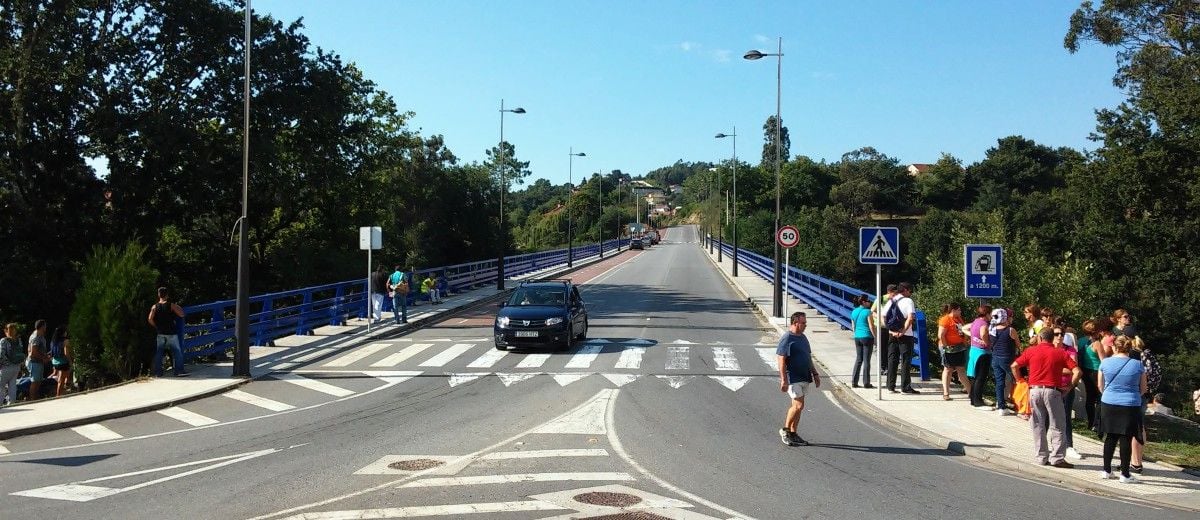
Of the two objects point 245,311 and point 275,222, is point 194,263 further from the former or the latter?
point 245,311

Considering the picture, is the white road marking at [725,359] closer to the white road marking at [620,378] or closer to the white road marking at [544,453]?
the white road marking at [620,378]

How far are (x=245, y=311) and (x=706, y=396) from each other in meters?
8.55

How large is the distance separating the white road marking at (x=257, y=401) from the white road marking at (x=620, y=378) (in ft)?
17.4

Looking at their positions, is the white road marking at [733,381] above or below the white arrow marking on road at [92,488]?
below

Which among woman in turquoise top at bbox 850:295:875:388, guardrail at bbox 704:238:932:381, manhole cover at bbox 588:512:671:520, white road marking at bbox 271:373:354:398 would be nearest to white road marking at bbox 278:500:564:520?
manhole cover at bbox 588:512:671:520

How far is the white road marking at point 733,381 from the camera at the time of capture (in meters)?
14.9

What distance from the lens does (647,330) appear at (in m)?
24.1

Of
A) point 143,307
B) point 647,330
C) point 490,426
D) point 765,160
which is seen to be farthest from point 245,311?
point 765,160

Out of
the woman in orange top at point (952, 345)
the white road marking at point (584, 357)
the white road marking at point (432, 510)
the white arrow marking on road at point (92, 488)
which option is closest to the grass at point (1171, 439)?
the woman in orange top at point (952, 345)

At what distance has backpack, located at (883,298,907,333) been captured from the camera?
13922 mm

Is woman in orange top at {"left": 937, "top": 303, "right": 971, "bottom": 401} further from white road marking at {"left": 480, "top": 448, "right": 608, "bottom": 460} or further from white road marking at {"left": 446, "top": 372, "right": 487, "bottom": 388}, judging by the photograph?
white road marking at {"left": 446, "top": 372, "right": 487, "bottom": 388}

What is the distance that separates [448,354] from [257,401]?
585cm


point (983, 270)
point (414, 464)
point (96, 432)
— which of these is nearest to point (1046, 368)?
point (983, 270)

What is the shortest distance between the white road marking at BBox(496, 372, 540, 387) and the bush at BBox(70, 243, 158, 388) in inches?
262
